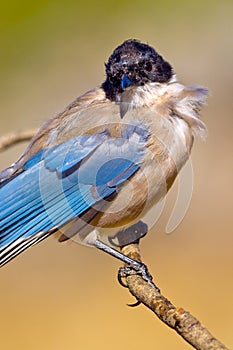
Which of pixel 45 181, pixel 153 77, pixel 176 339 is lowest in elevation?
pixel 176 339

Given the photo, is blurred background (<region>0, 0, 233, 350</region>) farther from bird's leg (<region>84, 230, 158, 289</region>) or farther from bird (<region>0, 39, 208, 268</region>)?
bird (<region>0, 39, 208, 268</region>)

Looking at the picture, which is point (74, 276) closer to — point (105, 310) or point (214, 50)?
point (105, 310)

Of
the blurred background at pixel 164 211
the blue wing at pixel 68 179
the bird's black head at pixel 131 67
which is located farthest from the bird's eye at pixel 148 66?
the blurred background at pixel 164 211

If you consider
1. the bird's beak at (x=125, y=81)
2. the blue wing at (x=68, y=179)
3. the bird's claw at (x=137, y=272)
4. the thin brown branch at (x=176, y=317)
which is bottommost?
the thin brown branch at (x=176, y=317)


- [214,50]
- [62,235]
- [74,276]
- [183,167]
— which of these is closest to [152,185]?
[183,167]

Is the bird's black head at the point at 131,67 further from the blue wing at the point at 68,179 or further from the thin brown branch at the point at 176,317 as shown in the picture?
the thin brown branch at the point at 176,317
